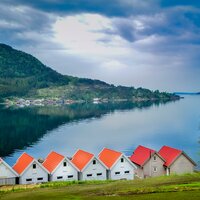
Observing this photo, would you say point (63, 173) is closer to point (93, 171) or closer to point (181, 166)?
point (93, 171)

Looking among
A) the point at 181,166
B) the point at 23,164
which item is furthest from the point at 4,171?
the point at 181,166

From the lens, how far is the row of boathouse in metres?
64.6

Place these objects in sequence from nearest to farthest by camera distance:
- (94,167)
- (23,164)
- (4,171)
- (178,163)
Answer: (4,171) < (23,164) < (94,167) < (178,163)

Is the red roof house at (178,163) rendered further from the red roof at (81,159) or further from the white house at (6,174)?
the white house at (6,174)

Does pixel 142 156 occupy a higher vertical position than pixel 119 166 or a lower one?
higher

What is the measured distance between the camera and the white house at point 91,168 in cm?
6712

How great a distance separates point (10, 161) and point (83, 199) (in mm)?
70241

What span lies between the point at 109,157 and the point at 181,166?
1518 centimetres

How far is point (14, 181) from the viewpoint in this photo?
209ft

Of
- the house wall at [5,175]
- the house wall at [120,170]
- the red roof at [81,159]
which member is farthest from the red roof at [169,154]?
the house wall at [5,175]

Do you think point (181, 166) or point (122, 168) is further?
point (181, 166)

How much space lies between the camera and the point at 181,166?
240 ft

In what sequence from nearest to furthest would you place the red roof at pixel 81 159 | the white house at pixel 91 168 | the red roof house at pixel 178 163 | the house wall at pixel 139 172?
the white house at pixel 91 168 → the red roof at pixel 81 159 → the red roof house at pixel 178 163 → the house wall at pixel 139 172

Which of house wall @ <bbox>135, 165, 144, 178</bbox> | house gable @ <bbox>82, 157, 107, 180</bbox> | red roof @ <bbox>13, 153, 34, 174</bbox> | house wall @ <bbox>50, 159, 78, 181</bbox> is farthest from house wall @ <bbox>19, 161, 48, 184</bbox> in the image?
house wall @ <bbox>135, 165, 144, 178</bbox>
